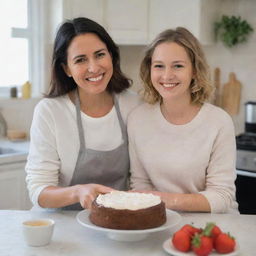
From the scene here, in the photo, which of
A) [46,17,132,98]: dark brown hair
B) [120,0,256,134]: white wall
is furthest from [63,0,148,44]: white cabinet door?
[46,17,132,98]: dark brown hair

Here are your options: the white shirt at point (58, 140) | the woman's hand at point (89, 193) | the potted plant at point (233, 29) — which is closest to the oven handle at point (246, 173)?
the potted plant at point (233, 29)

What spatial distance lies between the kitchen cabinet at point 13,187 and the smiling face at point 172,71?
120 cm

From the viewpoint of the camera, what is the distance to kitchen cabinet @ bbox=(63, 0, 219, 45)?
329 cm

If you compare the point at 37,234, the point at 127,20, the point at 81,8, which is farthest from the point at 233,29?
the point at 37,234

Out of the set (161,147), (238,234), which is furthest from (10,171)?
(238,234)

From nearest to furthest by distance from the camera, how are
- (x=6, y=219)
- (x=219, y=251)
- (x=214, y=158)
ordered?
(x=219, y=251) < (x=6, y=219) < (x=214, y=158)

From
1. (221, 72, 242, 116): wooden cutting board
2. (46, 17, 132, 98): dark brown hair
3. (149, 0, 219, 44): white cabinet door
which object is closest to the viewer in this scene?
(46, 17, 132, 98): dark brown hair

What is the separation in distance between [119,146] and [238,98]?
1.92 metres

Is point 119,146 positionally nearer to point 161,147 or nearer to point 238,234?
point 161,147

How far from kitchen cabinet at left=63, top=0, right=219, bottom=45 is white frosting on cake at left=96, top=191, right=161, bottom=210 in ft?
6.57

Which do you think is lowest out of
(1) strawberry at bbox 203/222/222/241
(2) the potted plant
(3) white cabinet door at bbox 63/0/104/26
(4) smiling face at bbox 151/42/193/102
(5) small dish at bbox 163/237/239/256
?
(5) small dish at bbox 163/237/239/256

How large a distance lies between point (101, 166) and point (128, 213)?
0.55 m

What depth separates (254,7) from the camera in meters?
3.49

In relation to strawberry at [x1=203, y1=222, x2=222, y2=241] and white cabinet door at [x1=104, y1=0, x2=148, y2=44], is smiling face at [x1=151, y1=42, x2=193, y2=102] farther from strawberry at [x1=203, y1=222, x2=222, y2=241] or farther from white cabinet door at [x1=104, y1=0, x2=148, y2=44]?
white cabinet door at [x1=104, y1=0, x2=148, y2=44]
